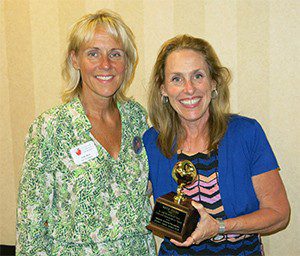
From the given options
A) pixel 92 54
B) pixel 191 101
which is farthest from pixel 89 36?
pixel 191 101

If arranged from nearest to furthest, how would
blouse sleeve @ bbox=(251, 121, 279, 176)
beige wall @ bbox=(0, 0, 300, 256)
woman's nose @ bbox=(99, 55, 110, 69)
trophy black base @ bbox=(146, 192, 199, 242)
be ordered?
trophy black base @ bbox=(146, 192, 199, 242)
blouse sleeve @ bbox=(251, 121, 279, 176)
woman's nose @ bbox=(99, 55, 110, 69)
beige wall @ bbox=(0, 0, 300, 256)

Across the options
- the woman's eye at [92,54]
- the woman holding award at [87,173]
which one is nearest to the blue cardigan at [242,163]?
the woman holding award at [87,173]

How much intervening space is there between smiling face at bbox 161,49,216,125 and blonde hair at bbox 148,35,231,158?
1.6 inches

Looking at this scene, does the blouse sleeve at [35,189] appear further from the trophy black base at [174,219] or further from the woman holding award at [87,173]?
the trophy black base at [174,219]

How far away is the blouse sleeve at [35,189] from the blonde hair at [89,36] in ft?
1.03

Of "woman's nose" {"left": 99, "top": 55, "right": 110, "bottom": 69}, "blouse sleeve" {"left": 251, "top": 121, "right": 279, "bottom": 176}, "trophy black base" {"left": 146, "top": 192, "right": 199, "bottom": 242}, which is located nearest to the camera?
"trophy black base" {"left": 146, "top": 192, "right": 199, "bottom": 242}

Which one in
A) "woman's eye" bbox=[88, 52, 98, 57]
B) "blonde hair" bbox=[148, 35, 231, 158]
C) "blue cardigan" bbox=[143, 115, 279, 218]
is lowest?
"blue cardigan" bbox=[143, 115, 279, 218]

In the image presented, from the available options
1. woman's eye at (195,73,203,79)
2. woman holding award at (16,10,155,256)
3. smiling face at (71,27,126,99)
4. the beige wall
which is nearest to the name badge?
woman holding award at (16,10,155,256)

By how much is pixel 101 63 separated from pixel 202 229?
3.07ft

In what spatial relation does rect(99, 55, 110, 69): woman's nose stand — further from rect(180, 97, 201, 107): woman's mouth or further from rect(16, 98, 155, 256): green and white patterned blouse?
rect(180, 97, 201, 107): woman's mouth

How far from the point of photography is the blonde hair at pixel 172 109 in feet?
6.82

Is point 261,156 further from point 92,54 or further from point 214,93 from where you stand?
point 92,54

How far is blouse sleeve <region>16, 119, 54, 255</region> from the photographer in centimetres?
205

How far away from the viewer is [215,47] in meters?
2.65
